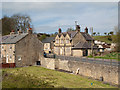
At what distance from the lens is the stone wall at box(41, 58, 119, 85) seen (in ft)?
56.5

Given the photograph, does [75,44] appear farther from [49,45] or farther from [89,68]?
[49,45]

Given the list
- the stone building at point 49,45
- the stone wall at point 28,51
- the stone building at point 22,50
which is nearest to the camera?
the stone building at point 22,50

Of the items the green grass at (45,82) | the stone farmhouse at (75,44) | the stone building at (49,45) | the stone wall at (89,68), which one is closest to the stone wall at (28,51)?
the stone wall at (89,68)

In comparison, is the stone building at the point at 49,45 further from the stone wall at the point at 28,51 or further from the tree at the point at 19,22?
the stone wall at the point at 28,51

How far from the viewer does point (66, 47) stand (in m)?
44.7

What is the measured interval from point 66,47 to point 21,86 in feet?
103

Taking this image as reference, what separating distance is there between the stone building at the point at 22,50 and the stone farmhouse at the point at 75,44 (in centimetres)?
1191

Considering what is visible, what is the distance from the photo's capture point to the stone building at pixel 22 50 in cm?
3022

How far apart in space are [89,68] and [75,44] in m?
22.3

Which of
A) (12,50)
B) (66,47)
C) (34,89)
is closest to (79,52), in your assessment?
(66,47)

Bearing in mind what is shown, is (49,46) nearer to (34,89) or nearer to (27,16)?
(27,16)

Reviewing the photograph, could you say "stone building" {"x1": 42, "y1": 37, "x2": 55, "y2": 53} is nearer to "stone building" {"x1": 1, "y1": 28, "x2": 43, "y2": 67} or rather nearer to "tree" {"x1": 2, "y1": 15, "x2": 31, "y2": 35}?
"tree" {"x1": 2, "y1": 15, "x2": 31, "y2": 35}

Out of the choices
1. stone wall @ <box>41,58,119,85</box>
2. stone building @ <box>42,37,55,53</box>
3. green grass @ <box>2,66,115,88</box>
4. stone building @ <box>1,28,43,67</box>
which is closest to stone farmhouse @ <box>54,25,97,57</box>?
stone building @ <box>1,28,43,67</box>

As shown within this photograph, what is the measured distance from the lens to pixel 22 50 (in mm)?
30859
